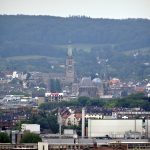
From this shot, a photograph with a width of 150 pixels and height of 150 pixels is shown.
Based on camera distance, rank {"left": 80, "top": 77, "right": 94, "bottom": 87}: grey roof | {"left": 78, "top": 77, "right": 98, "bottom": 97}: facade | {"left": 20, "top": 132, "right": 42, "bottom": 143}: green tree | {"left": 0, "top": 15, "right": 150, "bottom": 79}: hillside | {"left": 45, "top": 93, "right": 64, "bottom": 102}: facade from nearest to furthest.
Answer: {"left": 20, "top": 132, "right": 42, "bottom": 143}: green tree → {"left": 45, "top": 93, "right": 64, "bottom": 102}: facade → {"left": 78, "top": 77, "right": 98, "bottom": 97}: facade → {"left": 80, "top": 77, "right": 94, "bottom": 87}: grey roof → {"left": 0, "top": 15, "right": 150, "bottom": 79}: hillside

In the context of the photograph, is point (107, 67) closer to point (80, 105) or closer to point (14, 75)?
point (14, 75)

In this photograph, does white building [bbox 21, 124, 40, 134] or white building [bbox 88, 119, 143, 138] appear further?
white building [bbox 21, 124, 40, 134]

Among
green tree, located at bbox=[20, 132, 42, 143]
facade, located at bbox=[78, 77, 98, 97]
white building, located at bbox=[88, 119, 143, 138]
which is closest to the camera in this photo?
green tree, located at bbox=[20, 132, 42, 143]

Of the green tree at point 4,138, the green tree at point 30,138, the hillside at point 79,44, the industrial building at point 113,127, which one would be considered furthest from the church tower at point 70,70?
the green tree at point 4,138

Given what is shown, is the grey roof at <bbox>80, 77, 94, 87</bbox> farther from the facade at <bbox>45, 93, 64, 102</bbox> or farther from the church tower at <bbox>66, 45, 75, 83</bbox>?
the facade at <bbox>45, 93, 64, 102</bbox>

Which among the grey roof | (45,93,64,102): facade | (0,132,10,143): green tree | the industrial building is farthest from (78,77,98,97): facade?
(0,132,10,143): green tree

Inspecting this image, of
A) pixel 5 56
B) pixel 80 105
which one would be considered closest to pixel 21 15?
pixel 5 56

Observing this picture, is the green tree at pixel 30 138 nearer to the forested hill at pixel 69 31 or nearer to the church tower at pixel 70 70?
the church tower at pixel 70 70

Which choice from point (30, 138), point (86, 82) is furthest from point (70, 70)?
point (30, 138)
